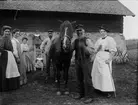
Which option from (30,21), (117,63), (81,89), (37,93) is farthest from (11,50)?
(117,63)

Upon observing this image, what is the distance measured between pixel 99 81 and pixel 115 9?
9255 millimetres

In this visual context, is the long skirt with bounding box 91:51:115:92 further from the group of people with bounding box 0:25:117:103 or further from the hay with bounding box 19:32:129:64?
the hay with bounding box 19:32:129:64

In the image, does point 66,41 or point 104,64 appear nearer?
point 66,41

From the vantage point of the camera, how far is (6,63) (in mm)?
5781

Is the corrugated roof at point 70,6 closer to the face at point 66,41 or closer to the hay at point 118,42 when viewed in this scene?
the hay at point 118,42

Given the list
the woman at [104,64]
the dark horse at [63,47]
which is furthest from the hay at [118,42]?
the woman at [104,64]

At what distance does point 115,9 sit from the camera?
13133 mm

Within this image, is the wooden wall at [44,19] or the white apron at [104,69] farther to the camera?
the wooden wall at [44,19]

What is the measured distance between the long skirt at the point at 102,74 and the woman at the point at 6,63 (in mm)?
2859

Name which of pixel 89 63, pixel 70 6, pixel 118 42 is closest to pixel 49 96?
pixel 89 63

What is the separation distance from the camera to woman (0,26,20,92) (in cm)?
573

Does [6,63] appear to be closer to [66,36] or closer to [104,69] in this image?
[66,36]

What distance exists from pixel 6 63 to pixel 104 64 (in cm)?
334

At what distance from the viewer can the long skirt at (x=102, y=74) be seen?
5.20 m
